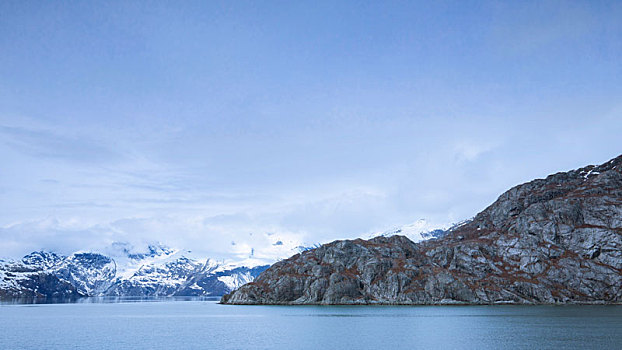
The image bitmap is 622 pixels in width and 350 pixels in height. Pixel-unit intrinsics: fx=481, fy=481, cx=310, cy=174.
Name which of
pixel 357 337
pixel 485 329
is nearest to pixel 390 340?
pixel 357 337

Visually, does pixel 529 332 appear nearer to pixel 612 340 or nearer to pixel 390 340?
pixel 612 340

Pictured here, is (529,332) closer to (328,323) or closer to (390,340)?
(390,340)

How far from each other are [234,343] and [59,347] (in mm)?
31288

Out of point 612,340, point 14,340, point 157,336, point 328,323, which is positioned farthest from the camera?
point 328,323

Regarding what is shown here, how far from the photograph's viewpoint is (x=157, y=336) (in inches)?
4168

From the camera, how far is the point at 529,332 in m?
102

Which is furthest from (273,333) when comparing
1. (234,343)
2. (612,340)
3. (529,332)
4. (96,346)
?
(612,340)

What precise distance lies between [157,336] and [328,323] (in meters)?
47.9

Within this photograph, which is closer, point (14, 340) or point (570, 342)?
point (570, 342)

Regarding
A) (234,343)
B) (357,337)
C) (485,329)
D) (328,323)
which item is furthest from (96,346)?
(485,329)

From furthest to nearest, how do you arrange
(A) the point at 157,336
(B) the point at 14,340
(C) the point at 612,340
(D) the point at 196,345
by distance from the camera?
1. (A) the point at 157,336
2. (B) the point at 14,340
3. (D) the point at 196,345
4. (C) the point at 612,340

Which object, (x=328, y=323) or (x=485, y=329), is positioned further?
(x=328, y=323)

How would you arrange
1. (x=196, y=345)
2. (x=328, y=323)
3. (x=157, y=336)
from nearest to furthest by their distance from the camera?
(x=196, y=345)
(x=157, y=336)
(x=328, y=323)

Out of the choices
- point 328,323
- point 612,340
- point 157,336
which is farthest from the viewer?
point 328,323
